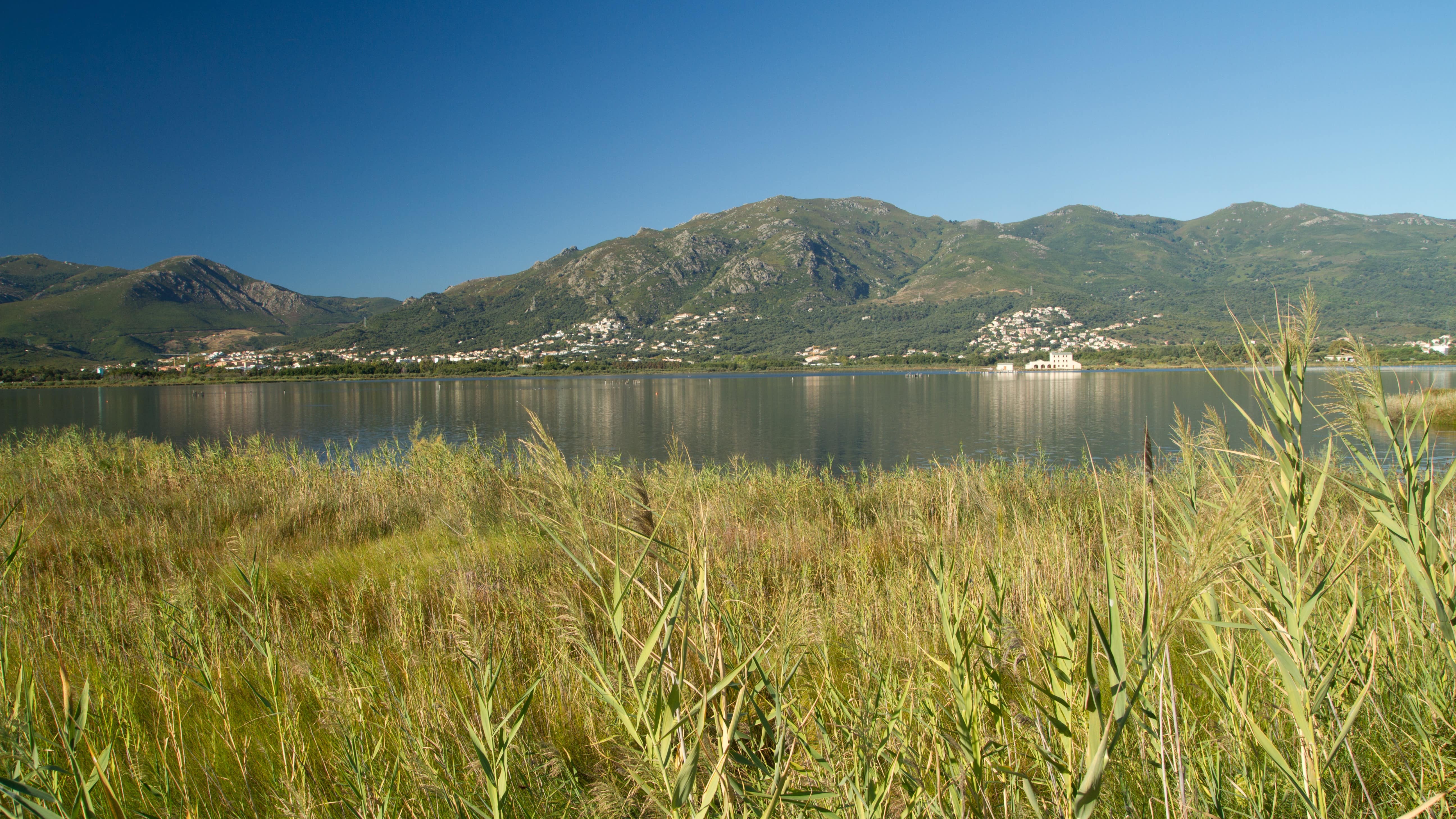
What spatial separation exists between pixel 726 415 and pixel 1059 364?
284ft

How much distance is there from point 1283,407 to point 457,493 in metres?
7.94

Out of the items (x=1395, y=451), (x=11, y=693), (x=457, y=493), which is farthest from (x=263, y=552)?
(x=1395, y=451)

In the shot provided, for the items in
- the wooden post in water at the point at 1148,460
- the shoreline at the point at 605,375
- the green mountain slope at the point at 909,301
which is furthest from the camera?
the green mountain slope at the point at 909,301

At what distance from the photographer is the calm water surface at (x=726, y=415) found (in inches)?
1004

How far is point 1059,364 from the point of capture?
108 meters

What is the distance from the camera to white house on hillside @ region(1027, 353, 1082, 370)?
10719cm

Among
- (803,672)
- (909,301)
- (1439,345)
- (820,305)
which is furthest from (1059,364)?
(803,672)

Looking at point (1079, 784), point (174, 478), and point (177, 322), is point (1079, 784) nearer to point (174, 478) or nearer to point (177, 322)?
point (174, 478)

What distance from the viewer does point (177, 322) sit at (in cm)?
19862

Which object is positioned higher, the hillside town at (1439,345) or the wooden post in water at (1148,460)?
the hillside town at (1439,345)

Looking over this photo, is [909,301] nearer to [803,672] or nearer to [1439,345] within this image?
[1439,345]

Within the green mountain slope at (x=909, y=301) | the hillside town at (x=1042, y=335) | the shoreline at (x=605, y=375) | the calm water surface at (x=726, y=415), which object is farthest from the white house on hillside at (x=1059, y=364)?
the calm water surface at (x=726, y=415)

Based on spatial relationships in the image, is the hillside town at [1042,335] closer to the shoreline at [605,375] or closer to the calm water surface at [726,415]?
the shoreline at [605,375]

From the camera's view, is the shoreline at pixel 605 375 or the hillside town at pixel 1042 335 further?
the hillside town at pixel 1042 335
